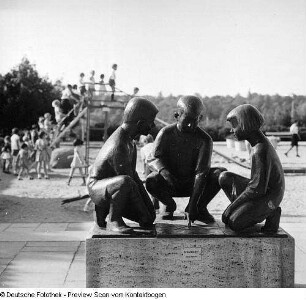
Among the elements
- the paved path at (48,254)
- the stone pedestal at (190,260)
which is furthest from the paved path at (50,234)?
the stone pedestal at (190,260)

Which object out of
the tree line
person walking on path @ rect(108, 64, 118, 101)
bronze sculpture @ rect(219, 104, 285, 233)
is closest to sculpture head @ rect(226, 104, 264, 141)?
bronze sculpture @ rect(219, 104, 285, 233)

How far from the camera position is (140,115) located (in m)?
4.53

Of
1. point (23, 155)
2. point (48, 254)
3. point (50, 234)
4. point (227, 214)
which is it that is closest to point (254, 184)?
point (227, 214)

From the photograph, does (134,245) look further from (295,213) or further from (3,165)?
(3,165)

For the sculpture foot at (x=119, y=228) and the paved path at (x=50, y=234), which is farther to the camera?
the paved path at (x=50, y=234)

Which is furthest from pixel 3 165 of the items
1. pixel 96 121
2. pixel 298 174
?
pixel 96 121

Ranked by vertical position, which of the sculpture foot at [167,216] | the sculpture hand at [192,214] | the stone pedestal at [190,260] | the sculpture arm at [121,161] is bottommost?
the stone pedestal at [190,260]

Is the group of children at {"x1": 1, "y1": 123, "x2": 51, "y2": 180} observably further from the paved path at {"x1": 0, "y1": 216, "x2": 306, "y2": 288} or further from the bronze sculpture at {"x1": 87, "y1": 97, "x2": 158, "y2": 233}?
the bronze sculpture at {"x1": 87, "y1": 97, "x2": 158, "y2": 233}

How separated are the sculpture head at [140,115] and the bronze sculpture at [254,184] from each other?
68 centimetres

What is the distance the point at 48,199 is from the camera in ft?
40.2

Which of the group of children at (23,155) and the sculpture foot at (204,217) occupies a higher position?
the sculpture foot at (204,217)

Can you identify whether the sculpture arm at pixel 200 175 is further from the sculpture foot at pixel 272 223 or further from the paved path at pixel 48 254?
the paved path at pixel 48 254

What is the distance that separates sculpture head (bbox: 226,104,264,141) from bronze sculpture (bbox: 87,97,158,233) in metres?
0.69

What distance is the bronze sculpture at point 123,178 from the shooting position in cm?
444
